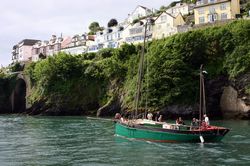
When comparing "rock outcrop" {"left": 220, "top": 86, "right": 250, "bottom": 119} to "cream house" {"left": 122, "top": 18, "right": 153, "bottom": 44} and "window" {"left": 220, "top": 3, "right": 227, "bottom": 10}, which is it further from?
"cream house" {"left": 122, "top": 18, "right": 153, "bottom": 44}

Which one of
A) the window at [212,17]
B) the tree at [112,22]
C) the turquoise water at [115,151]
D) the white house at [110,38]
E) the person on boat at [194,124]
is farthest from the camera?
the tree at [112,22]

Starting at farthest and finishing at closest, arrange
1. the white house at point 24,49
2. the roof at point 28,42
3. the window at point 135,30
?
the roof at point 28,42, the white house at point 24,49, the window at point 135,30

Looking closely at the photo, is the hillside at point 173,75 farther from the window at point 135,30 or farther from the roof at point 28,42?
the roof at point 28,42

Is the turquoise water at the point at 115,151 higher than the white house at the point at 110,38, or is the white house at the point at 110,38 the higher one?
the white house at the point at 110,38

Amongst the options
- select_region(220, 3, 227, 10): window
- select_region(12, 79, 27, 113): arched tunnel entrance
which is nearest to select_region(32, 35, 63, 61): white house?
select_region(12, 79, 27, 113): arched tunnel entrance

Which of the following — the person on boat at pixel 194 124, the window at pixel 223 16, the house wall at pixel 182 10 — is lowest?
the person on boat at pixel 194 124

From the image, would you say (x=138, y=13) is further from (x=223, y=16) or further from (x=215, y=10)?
(x=223, y=16)

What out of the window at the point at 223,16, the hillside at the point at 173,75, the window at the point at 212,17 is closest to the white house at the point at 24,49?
the hillside at the point at 173,75

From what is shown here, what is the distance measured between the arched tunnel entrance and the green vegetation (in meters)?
25.0

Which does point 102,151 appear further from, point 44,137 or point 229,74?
point 229,74

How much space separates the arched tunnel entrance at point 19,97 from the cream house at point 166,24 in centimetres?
4795

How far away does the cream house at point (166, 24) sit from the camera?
10584 cm

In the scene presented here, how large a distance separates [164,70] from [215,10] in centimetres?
2781

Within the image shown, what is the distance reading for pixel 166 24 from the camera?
4230 inches
